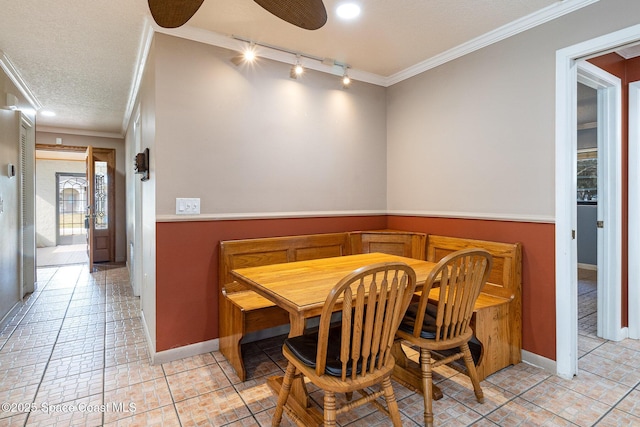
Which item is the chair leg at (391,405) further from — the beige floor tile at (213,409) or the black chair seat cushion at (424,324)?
the beige floor tile at (213,409)

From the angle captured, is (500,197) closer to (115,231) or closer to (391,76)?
Result: (391,76)

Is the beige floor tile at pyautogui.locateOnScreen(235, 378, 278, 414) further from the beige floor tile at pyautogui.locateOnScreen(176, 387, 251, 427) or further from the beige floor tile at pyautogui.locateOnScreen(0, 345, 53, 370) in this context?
the beige floor tile at pyautogui.locateOnScreen(0, 345, 53, 370)

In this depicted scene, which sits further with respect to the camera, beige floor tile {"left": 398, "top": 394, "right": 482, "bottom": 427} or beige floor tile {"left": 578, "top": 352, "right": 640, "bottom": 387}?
beige floor tile {"left": 578, "top": 352, "right": 640, "bottom": 387}

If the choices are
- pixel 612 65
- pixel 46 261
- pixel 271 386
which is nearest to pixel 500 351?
pixel 271 386

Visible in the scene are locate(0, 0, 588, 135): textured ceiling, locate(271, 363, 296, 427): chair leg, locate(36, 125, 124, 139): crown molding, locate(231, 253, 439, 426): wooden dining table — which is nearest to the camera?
locate(231, 253, 439, 426): wooden dining table

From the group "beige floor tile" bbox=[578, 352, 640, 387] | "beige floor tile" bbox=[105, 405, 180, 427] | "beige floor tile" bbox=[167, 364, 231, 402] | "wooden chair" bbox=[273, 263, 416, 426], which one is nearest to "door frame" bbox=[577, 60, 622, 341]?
"beige floor tile" bbox=[578, 352, 640, 387]

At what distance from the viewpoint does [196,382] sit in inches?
87.3

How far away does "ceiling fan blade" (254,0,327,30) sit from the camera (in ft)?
4.76

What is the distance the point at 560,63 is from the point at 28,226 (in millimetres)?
5649

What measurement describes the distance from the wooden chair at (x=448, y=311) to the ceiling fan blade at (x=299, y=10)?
51.1 inches

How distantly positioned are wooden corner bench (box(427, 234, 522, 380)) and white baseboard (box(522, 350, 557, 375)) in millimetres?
46

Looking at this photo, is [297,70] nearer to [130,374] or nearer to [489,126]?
[489,126]

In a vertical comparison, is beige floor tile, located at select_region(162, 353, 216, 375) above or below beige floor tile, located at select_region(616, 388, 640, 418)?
above

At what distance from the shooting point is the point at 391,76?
3.50 m
